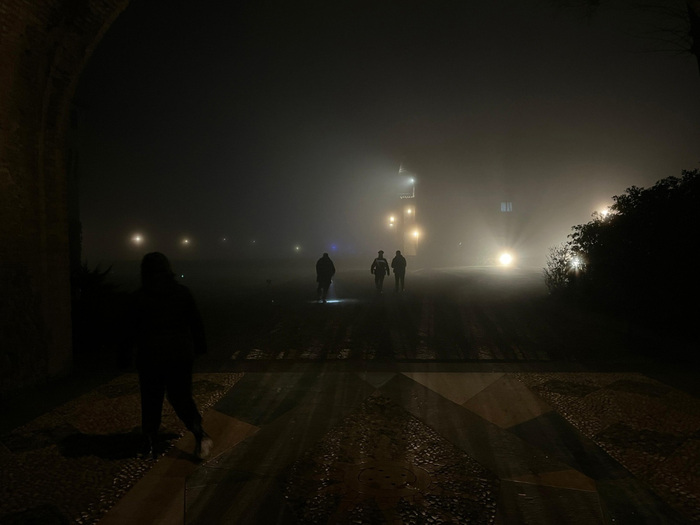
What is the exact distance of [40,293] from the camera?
18.1ft

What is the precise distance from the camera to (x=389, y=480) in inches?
128

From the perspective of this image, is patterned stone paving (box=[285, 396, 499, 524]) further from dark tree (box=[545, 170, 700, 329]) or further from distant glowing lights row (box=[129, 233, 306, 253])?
distant glowing lights row (box=[129, 233, 306, 253])

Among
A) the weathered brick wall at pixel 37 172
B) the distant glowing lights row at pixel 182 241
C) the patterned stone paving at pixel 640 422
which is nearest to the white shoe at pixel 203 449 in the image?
the weathered brick wall at pixel 37 172

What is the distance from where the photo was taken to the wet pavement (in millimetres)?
2943

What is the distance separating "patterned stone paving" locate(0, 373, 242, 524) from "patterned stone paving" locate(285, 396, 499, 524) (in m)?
1.44

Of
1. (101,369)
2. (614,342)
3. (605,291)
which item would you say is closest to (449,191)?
(605,291)

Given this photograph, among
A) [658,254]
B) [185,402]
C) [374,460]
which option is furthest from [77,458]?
[658,254]

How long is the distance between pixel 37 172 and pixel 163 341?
12.1ft

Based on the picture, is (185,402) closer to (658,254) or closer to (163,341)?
(163,341)

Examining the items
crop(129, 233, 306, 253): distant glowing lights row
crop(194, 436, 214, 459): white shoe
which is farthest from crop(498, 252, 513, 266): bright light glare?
crop(129, 233, 306, 253): distant glowing lights row

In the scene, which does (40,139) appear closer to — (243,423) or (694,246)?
(243,423)

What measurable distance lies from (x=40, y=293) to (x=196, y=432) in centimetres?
345

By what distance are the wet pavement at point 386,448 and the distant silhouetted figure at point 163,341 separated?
0.42 m

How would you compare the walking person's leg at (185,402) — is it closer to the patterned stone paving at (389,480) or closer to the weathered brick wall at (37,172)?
the patterned stone paving at (389,480)
